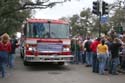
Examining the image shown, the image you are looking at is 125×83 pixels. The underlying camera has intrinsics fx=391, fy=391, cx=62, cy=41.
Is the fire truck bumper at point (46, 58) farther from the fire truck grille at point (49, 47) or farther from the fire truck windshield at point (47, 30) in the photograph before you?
the fire truck windshield at point (47, 30)

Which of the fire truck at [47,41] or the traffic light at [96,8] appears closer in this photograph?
the fire truck at [47,41]

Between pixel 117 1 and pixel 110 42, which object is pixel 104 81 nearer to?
pixel 110 42

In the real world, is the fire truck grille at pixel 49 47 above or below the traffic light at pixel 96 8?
below

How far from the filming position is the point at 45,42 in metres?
20.4

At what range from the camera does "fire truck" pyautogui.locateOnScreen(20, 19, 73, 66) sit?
2033 cm

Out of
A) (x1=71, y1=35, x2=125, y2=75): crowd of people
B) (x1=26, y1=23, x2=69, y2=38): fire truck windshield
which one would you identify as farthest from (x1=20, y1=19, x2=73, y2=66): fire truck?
(x1=71, y1=35, x2=125, y2=75): crowd of people

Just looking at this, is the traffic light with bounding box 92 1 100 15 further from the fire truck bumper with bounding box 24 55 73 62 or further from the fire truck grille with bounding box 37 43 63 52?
the fire truck bumper with bounding box 24 55 73 62

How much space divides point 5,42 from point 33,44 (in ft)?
13.3

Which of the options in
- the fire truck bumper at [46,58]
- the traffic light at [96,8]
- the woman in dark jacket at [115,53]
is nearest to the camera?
the woman in dark jacket at [115,53]

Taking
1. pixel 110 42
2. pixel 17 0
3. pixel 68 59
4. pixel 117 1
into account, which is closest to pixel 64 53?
pixel 68 59

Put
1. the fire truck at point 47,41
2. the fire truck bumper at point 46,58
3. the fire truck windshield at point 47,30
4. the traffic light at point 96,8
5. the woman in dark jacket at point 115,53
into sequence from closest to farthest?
the woman in dark jacket at point 115,53 → the fire truck bumper at point 46,58 → the fire truck at point 47,41 → the fire truck windshield at point 47,30 → the traffic light at point 96,8

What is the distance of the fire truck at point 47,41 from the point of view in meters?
20.3

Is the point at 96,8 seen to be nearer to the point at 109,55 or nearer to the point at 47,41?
the point at 47,41

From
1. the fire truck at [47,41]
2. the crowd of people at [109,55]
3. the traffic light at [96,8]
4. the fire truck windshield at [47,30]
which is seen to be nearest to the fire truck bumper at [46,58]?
the fire truck at [47,41]
